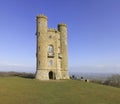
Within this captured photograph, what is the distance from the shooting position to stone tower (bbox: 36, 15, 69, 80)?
5006 centimetres

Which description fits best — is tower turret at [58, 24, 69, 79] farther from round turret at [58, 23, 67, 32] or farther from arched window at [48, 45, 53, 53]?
arched window at [48, 45, 53, 53]

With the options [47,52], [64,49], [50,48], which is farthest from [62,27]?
[47,52]

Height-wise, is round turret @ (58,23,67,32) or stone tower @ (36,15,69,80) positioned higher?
round turret @ (58,23,67,32)

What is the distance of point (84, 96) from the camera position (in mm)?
29547

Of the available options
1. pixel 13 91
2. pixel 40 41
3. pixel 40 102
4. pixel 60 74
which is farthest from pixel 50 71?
pixel 40 102

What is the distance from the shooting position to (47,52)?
51.2 m

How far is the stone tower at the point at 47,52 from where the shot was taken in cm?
5006

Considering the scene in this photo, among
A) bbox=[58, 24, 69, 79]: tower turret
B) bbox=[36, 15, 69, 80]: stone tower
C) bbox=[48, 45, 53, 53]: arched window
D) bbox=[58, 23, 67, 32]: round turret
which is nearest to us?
bbox=[36, 15, 69, 80]: stone tower

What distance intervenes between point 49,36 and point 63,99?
27.8 meters

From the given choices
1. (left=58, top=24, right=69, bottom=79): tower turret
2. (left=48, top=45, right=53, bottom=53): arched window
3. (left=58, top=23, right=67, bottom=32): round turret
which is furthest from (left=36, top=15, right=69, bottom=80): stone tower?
(left=58, top=23, right=67, bottom=32): round turret

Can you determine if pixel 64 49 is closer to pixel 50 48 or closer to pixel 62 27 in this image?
pixel 50 48

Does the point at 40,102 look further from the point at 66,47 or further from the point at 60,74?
the point at 66,47

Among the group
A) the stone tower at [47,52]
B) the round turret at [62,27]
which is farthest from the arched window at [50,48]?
the round turret at [62,27]

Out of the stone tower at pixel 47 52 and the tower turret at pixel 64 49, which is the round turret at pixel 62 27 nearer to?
the tower turret at pixel 64 49
